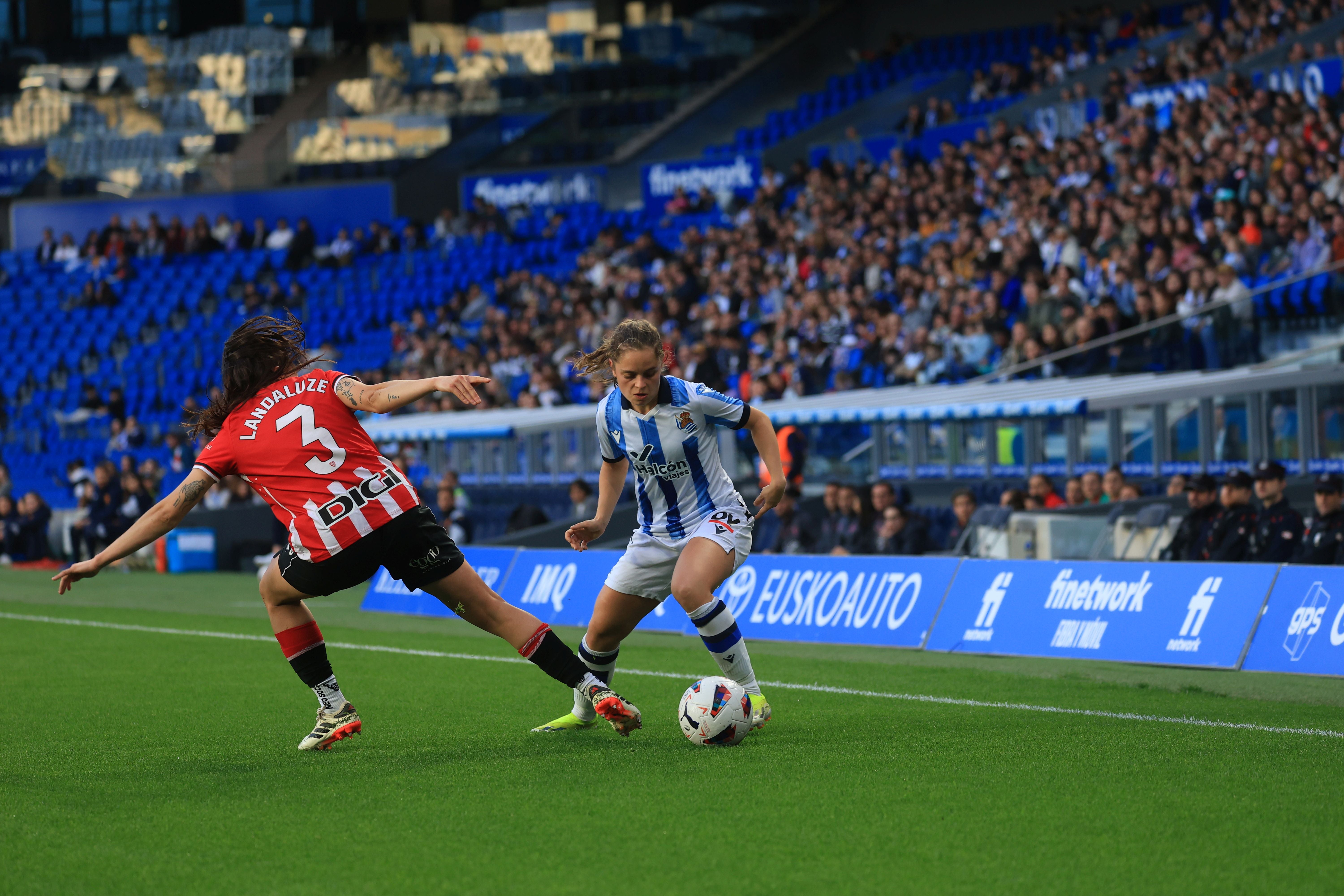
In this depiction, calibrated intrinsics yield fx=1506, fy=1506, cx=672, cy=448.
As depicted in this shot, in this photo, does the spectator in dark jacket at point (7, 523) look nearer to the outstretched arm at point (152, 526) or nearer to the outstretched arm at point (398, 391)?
the outstretched arm at point (152, 526)

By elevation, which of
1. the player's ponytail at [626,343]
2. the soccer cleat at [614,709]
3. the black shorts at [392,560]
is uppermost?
the player's ponytail at [626,343]

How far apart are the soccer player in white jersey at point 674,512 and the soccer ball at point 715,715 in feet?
0.57

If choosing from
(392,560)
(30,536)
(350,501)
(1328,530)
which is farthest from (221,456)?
(30,536)

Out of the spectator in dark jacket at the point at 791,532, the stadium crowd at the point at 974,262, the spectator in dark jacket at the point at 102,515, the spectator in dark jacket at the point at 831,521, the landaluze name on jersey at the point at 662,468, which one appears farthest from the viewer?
the spectator in dark jacket at the point at 102,515

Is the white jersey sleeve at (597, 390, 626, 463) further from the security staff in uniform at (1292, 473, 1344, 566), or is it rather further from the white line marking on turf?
the security staff in uniform at (1292, 473, 1344, 566)

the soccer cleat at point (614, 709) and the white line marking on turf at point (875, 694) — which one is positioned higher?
the soccer cleat at point (614, 709)

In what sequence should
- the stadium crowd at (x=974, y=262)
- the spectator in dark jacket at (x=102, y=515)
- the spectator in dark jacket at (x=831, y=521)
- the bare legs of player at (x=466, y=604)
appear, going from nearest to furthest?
the bare legs of player at (x=466, y=604) → the spectator in dark jacket at (x=831, y=521) → the stadium crowd at (x=974, y=262) → the spectator in dark jacket at (x=102, y=515)

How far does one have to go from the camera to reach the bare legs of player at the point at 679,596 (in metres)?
6.90

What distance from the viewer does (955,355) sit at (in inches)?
727

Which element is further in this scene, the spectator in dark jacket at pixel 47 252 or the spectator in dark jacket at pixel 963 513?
the spectator in dark jacket at pixel 47 252

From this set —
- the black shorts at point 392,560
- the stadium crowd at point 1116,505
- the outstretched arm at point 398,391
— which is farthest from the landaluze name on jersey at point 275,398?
the stadium crowd at point 1116,505

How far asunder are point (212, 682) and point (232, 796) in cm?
407

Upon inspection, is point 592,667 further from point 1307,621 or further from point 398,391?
point 1307,621

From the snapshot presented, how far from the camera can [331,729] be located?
22.6 ft
